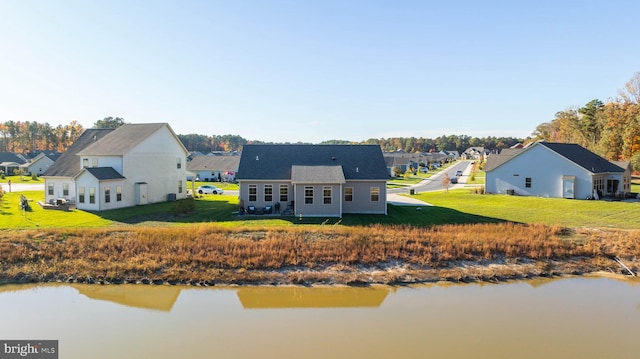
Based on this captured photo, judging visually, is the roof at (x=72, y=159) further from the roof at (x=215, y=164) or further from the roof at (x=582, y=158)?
the roof at (x=582, y=158)

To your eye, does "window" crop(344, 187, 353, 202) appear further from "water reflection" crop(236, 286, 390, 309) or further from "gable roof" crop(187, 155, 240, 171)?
"gable roof" crop(187, 155, 240, 171)

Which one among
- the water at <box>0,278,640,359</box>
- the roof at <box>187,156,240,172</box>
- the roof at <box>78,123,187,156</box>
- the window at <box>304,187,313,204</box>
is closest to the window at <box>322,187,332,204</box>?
the window at <box>304,187,313,204</box>

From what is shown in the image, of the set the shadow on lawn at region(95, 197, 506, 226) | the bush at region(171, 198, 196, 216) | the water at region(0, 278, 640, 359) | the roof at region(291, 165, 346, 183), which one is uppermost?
the roof at region(291, 165, 346, 183)

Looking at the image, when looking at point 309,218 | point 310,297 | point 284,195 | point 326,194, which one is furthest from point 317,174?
point 310,297

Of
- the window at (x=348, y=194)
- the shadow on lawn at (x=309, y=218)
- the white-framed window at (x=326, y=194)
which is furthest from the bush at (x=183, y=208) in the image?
the window at (x=348, y=194)

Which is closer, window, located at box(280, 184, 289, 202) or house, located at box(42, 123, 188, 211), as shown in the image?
window, located at box(280, 184, 289, 202)

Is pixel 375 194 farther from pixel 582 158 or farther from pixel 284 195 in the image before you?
pixel 582 158

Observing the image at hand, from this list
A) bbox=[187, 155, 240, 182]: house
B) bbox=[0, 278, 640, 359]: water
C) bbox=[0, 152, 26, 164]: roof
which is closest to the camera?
bbox=[0, 278, 640, 359]: water
